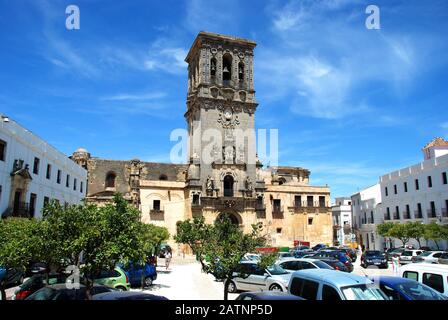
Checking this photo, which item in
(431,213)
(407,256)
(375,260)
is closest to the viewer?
(375,260)

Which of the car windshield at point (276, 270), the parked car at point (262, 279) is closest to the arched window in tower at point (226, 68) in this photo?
the car windshield at point (276, 270)

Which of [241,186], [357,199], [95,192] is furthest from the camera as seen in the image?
[357,199]

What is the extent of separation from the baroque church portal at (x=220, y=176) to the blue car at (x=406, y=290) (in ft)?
94.0

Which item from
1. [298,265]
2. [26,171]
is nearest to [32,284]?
[298,265]

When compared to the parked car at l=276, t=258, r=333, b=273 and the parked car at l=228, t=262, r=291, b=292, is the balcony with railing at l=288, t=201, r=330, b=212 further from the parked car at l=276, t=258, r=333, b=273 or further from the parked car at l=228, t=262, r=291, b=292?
the parked car at l=228, t=262, r=291, b=292

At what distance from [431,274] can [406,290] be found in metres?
1.59

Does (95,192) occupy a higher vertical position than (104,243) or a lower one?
higher

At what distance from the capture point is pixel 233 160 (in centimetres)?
3975

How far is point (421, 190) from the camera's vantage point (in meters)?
34.3

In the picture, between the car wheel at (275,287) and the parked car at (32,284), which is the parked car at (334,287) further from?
the parked car at (32,284)

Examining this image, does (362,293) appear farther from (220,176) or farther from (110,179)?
(110,179)
